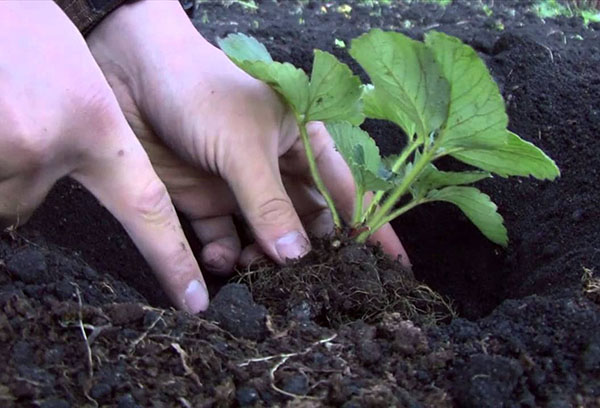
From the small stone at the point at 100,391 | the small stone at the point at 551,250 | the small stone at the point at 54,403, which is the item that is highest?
the small stone at the point at 54,403

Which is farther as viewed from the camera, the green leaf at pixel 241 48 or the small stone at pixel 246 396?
the green leaf at pixel 241 48

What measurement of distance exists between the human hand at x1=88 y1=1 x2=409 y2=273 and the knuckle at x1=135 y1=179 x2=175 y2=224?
0.15 m

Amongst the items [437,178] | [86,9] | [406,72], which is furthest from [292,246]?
[86,9]

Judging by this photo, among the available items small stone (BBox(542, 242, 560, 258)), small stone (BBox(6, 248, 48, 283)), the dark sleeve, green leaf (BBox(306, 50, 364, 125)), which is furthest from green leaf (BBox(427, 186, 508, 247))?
the dark sleeve

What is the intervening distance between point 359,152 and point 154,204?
35cm

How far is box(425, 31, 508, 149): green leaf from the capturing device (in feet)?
3.30

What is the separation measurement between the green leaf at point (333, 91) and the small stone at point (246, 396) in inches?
21.9

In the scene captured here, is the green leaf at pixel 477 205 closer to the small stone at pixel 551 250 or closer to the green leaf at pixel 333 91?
the small stone at pixel 551 250

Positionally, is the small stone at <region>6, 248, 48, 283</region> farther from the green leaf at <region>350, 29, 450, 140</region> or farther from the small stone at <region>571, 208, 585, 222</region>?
the small stone at <region>571, 208, 585, 222</region>

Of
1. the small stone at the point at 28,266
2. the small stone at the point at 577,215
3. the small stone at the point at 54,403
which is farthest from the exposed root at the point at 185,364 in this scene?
the small stone at the point at 577,215

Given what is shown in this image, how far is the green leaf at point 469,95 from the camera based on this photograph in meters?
1.00

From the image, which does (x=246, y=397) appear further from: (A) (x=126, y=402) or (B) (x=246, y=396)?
(A) (x=126, y=402)

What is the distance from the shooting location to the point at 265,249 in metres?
1.33

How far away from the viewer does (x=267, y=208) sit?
1294 mm
